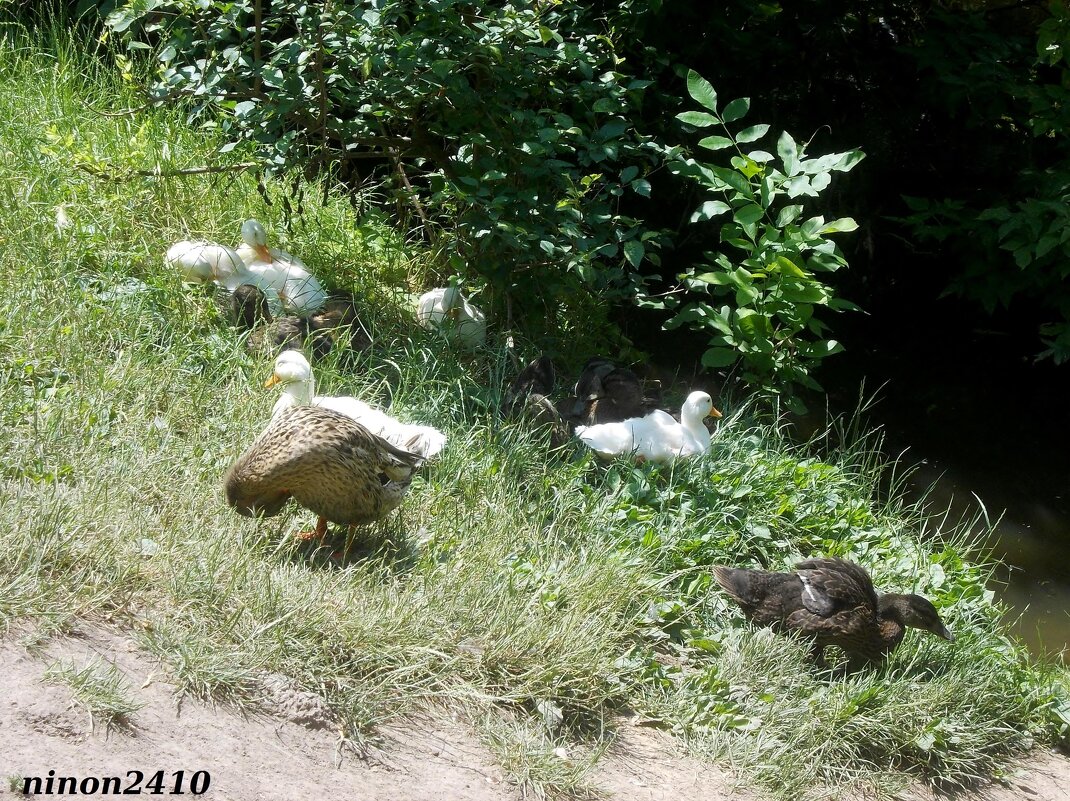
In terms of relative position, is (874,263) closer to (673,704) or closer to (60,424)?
(673,704)

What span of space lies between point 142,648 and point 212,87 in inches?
146

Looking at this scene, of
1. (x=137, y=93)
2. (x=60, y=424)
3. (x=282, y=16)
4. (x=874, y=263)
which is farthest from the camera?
(x=874, y=263)

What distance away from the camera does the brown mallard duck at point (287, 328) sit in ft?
19.2

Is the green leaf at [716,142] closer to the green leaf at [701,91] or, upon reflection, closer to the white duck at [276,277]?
the green leaf at [701,91]

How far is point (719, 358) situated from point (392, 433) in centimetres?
219

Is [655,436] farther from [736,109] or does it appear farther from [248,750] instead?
[248,750]

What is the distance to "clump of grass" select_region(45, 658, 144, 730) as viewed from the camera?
3193 mm

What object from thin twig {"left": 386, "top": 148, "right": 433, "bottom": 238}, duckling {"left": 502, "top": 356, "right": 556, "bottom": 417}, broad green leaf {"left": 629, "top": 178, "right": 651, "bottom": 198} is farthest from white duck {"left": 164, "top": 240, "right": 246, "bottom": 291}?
broad green leaf {"left": 629, "top": 178, "right": 651, "bottom": 198}

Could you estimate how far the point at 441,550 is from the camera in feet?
15.3

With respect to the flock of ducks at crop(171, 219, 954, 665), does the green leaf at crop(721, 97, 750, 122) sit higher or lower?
higher

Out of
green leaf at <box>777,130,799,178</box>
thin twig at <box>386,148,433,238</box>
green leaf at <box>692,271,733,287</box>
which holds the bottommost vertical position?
thin twig at <box>386,148,433,238</box>

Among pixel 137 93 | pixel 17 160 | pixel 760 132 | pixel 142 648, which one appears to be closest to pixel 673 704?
pixel 142 648

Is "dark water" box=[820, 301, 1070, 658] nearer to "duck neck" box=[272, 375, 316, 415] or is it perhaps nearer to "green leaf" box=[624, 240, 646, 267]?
"green leaf" box=[624, 240, 646, 267]

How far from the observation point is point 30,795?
2.88 meters
